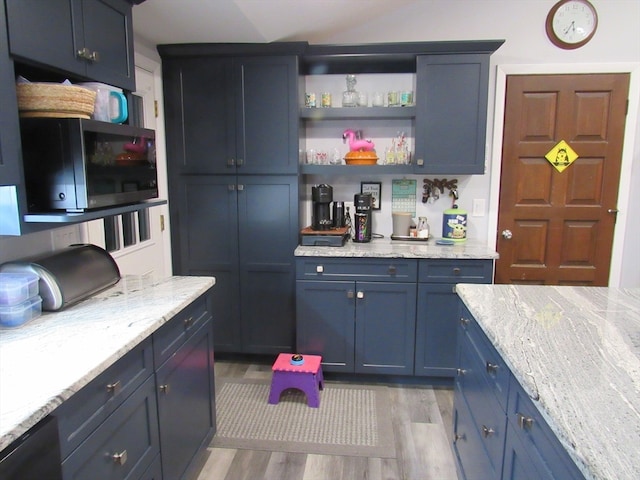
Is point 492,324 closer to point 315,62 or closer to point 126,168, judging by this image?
point 126,168

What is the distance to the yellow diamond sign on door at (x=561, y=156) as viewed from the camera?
3.09 meters

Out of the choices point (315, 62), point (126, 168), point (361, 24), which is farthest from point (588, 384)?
point (361, 24)

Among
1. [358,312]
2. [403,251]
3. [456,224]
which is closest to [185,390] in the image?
[358,312]

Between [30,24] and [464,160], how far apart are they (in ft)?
7.78

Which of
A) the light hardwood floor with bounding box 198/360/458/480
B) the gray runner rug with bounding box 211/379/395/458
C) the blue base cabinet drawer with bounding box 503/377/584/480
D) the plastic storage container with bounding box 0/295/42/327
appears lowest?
the light hardwood floor with bounding box 198/360/458/480

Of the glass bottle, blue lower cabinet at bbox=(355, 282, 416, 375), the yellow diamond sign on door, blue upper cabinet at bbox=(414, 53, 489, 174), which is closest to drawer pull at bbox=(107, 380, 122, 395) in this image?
blue lower cabinet at bbox=(355, 282, 416, 375)

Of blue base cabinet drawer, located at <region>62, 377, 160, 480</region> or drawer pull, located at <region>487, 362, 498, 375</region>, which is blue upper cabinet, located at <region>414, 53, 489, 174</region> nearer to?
drawer pull, located at <region>487, 362, 498, 375</region>

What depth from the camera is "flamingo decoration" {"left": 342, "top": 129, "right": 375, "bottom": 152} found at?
10.1 ft

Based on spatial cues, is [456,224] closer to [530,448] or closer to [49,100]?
[530,448]

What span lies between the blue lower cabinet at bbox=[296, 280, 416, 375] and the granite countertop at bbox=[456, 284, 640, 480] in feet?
3.01

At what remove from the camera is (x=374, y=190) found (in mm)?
3268

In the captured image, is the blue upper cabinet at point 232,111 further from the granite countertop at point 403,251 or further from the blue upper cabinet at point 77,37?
the blue upper cabinet at point 77,37

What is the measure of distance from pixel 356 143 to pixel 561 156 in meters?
1.43

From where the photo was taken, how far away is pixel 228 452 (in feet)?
7.38
